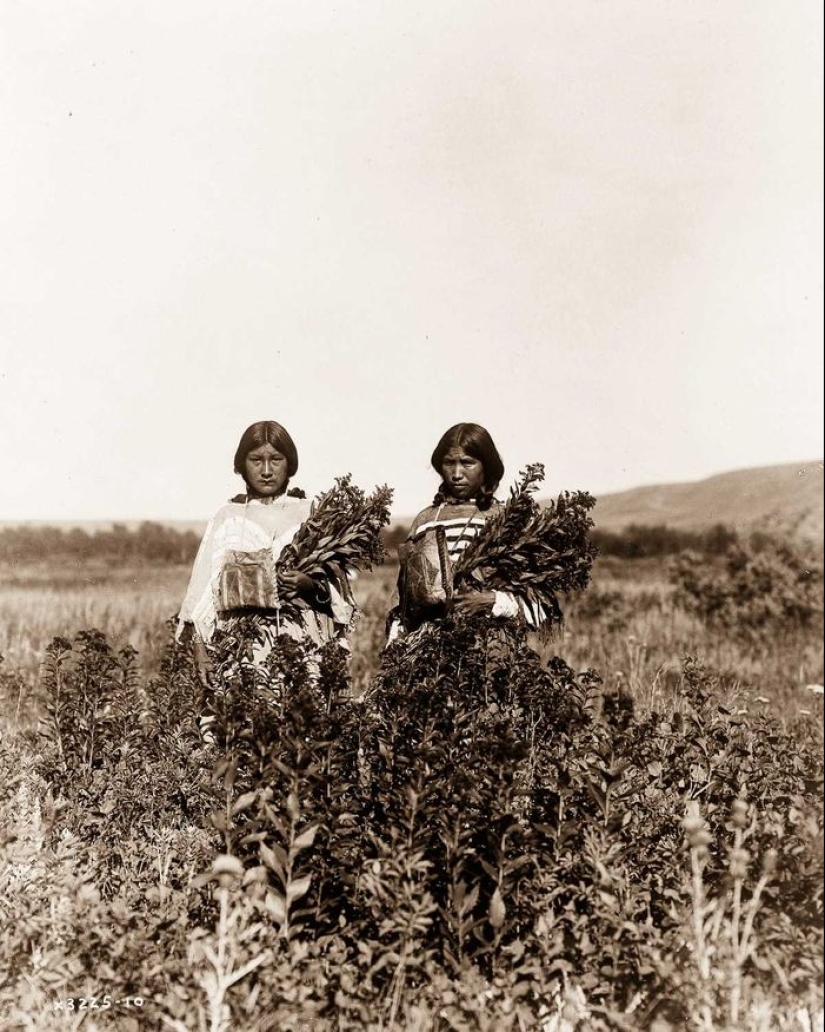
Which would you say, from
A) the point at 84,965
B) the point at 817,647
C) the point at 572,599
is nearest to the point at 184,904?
the point at 84,965

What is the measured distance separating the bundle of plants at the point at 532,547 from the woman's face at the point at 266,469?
110 cm

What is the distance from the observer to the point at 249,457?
490 cm

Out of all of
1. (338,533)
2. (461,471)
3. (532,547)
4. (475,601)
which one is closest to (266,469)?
(338,533)

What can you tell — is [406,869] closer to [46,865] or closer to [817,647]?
[46,865]

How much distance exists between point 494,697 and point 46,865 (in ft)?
5.61

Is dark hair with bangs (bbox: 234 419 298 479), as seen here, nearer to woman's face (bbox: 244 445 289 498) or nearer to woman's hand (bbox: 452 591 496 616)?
woman's face (bbox: 244 445 289 498)

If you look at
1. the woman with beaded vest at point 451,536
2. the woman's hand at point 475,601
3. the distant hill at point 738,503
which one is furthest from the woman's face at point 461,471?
the distant hill at point 738,503

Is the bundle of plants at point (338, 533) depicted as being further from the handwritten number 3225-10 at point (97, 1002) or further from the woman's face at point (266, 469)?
the handwritten number 3225-10 at point (97, 1002)

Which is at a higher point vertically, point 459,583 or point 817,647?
point 459,583

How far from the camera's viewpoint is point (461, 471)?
4629mm

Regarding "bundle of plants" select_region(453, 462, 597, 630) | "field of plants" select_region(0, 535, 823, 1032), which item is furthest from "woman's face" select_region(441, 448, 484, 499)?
"field of plants" select_region(0, 535, 823, 1032)

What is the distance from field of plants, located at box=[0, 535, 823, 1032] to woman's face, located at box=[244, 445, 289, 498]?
3.95 ft

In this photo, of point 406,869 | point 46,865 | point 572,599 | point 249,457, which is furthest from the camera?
point 572,599

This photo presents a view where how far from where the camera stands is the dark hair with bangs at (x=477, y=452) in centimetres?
460
